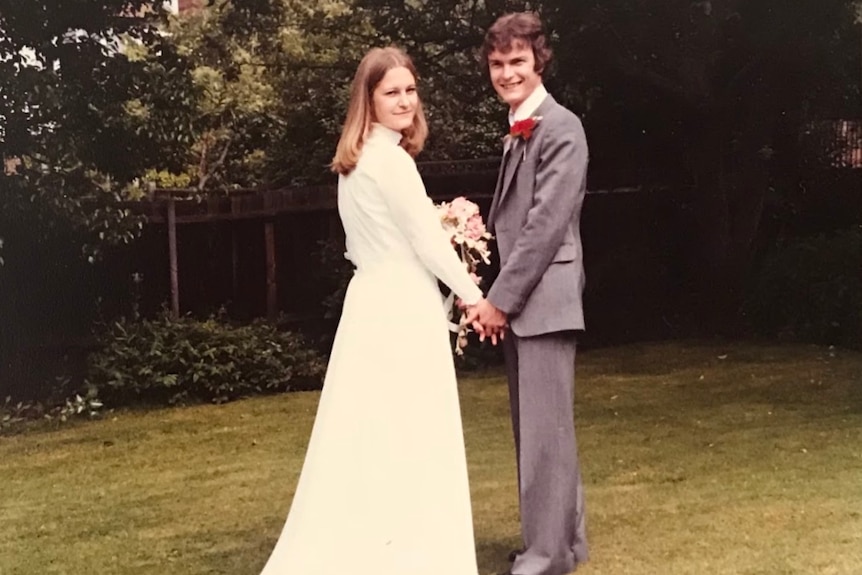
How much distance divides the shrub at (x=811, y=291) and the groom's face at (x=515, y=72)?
14.8 ft

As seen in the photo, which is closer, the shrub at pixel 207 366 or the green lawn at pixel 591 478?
the green lawn at pixel 591 478

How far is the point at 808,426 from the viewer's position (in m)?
5.06

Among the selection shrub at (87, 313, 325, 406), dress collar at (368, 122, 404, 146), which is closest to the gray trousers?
dress collar at (368, 122, 404, 146)

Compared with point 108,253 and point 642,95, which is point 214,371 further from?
point 642,95

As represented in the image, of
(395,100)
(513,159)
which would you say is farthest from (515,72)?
(395,100)

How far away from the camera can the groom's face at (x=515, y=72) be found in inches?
127

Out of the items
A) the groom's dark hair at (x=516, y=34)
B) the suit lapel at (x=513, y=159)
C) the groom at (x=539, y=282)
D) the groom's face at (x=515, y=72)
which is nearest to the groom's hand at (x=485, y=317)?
the groom at (x=539, y=282)

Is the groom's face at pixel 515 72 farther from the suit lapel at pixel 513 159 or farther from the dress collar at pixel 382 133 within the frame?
the dress collar at pixel 382 133

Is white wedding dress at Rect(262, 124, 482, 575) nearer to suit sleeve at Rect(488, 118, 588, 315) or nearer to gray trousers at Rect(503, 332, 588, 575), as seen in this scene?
suit sleeve at Rect(488, 118, 588, 315)

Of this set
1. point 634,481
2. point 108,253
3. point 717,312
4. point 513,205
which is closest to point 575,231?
point 513,205

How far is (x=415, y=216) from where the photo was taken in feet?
10.1

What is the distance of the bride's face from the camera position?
3143 mm

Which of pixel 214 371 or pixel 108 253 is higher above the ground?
pixel 108 253

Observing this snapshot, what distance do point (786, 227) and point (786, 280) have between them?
0.72m
